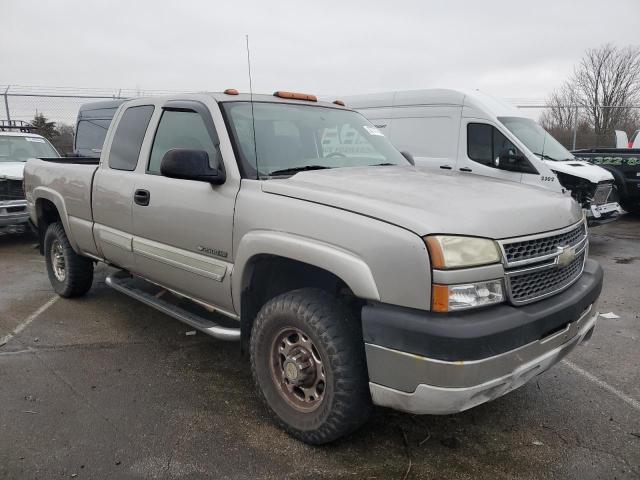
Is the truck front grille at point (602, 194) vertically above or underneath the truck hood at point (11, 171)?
underneath

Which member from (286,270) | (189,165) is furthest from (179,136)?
(286,270)

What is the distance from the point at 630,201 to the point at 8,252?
11103mm

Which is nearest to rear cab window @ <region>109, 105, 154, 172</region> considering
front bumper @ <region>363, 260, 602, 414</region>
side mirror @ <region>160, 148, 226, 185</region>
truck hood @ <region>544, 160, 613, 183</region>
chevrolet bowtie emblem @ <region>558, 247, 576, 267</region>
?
side mirror @ <region>160, 148, 226, 185</region>

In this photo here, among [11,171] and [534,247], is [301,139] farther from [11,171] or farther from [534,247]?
[11,171]

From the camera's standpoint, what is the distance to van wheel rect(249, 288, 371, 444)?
2537 millimetres

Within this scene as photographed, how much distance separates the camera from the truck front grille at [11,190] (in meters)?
8.11

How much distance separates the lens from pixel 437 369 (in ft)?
7.34

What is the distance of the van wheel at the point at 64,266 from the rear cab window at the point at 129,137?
51.8 inches

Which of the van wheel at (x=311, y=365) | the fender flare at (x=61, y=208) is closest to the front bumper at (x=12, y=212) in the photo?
the fender flare at (x=61, y=208)

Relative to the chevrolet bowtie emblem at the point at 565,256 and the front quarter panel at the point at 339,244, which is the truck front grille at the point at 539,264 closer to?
the chevrolet bowtie emblem at the point at 565,256

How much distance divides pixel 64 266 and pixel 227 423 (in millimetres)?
3148

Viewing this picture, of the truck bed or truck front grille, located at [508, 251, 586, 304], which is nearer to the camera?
truck front grille, located at [508, 251, 586, 304]

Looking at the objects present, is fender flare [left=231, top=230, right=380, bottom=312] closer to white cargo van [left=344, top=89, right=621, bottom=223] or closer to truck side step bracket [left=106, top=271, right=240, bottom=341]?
truck side step bracket [left=106, top=271, right=240, bottom=341]

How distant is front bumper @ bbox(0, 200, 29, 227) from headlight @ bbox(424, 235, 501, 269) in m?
7.53
